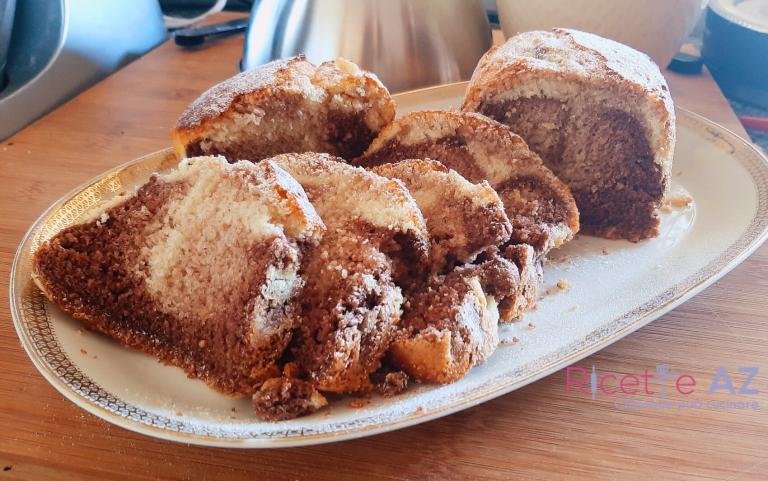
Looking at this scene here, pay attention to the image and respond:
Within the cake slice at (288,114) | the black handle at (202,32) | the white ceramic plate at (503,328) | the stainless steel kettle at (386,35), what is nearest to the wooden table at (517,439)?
the white ceramic plate at (503,328)

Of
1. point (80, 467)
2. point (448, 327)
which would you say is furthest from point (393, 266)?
point (80, 467)

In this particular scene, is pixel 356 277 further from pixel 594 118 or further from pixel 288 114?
pixel 594 118

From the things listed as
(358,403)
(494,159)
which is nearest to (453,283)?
(358,403)

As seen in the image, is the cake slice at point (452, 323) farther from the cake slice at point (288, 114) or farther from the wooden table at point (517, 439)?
the cake slice at point (288, 114)

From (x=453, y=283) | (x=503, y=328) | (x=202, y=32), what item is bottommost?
(x=202, y=32)

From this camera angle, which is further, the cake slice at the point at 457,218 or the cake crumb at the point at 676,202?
the cake crumb at the point at 676,202

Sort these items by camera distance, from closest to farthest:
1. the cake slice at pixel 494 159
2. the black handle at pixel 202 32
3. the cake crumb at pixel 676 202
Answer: the cake slice at pixel 494 159 < the cake crumb at pixel 676 202 < the black handle at pixel 202 32
